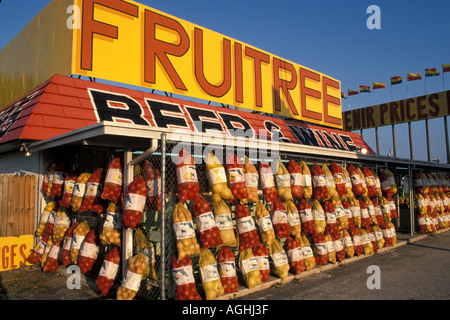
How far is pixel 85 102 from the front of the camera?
859cm

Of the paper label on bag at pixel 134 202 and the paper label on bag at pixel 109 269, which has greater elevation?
the paper label on bag at pixel 134 202

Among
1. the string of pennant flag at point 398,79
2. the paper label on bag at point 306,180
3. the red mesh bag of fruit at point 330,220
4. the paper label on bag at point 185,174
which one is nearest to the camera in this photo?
the paper label on bag at point 185,174

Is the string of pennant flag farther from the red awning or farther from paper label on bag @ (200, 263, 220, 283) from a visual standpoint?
paper label on bag @ (200, 263, 220, 283)

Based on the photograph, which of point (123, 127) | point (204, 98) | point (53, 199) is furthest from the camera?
point (204, 98)

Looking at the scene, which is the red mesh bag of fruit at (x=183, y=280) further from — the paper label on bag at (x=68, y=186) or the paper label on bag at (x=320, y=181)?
the paper label on bag at (x=320, y=181)

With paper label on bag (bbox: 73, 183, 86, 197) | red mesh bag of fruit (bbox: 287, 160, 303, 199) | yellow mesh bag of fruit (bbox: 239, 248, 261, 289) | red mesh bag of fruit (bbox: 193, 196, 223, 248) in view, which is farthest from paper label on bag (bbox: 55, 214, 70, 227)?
red mesh bag of fruit (bbox: 287, 160, 303, 199)

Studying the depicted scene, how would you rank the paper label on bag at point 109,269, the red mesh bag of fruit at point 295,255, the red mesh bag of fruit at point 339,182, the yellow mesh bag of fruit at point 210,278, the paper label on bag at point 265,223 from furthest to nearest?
the red mesh bag of fruit at point 339,182 < the red mesh bag of fruit at point 295,255 < the paper label on bag at point 265,223 < the paper label on bag at point 109,269 < the yellow mesh bag of fruit at point 210,278

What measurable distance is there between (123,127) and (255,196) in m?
2.80

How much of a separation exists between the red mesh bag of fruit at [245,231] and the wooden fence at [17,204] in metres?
4.97

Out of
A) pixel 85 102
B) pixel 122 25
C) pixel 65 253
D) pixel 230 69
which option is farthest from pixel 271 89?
pixel 65 253

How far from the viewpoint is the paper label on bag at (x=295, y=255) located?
6.96 m

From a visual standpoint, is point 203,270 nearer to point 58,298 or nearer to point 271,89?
point 58,298

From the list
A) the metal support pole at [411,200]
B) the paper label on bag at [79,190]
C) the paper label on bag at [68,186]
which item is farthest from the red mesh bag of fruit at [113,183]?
the metal support pole at [411,200]

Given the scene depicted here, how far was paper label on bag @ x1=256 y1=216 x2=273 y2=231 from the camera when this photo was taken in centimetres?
649
